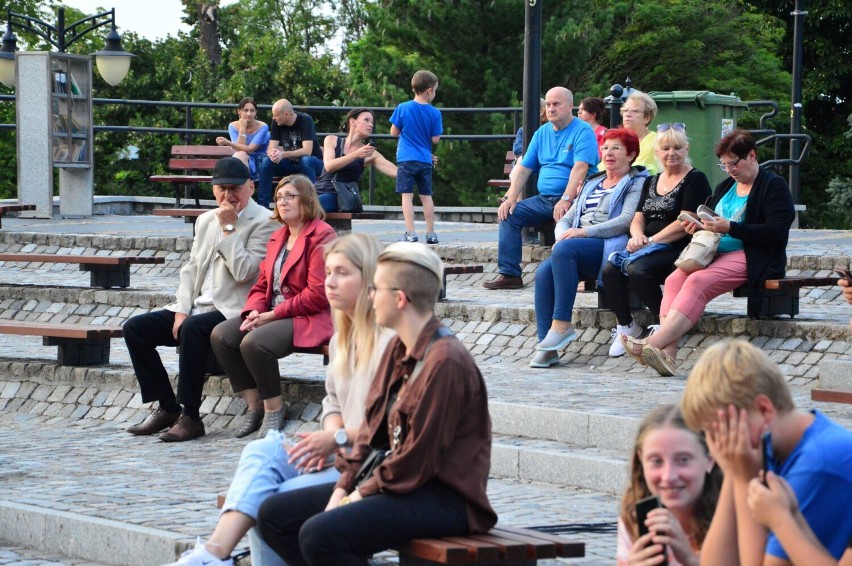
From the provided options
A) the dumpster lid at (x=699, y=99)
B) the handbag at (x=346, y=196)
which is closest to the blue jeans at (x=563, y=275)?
the handbag at (x=346, y=196)

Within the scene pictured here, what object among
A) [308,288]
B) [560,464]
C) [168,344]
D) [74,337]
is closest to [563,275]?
[308,288]

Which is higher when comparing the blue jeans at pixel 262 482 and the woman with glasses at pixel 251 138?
the woman with glasses at pixel 251 138

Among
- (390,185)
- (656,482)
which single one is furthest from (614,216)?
(390,185)

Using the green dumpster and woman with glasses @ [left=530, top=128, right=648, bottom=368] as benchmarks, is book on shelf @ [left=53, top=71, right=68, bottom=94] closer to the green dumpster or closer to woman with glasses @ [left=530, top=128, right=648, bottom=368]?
the green dumpster

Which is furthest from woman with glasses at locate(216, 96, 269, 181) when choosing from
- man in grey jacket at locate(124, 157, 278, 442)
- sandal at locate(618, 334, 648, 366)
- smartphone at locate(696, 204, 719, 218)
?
smartphone at locate(696, 204, 719, 218)

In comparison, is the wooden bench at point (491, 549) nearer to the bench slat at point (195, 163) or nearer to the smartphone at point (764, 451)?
the smartphone at point (764, 451)

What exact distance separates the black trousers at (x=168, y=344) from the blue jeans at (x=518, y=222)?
326 centimetres

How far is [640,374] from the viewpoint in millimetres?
8930

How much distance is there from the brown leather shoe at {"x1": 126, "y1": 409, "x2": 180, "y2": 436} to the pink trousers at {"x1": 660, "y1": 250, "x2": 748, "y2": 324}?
111 inches

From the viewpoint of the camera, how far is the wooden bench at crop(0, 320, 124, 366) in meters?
9.23

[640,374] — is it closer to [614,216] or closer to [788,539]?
[614,216]

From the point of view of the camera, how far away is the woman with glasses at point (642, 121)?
10.2 meters

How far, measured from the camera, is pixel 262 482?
5.23 metres

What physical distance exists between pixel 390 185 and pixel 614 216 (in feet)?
94.3
